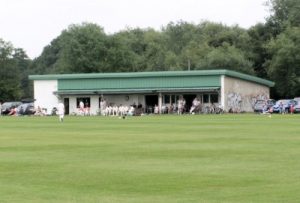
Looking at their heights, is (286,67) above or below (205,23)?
below

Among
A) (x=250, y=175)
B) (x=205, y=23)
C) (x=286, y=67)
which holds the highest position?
(x=205, y=23)

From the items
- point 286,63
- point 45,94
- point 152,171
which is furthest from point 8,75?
point 152,171

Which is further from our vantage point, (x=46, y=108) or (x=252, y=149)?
(x=46, y=108)

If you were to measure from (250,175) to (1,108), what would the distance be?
80.5m

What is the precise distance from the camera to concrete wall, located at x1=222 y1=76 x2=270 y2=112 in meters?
87.1

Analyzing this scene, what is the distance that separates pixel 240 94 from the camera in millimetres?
91750

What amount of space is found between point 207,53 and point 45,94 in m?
38.6

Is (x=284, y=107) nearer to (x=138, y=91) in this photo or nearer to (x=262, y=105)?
(x=262, y=105)

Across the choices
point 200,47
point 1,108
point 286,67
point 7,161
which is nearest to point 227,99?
point 286,67

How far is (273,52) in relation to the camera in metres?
109

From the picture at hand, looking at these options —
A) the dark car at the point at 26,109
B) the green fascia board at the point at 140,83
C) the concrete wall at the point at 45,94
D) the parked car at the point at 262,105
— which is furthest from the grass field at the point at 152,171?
the concrete wall at the point at 45,94

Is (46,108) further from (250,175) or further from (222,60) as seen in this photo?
(250,175)

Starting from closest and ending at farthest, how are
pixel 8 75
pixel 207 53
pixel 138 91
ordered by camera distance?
pixel 138 91 → pixel 207 53 → pixel 8 75

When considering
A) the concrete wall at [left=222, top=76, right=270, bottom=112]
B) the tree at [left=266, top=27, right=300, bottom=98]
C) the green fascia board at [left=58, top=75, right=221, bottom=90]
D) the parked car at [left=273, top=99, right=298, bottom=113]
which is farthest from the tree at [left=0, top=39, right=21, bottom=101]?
the parked car at [left=273, top=99, right=298, bottom=113]
